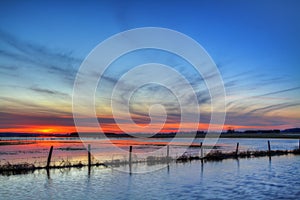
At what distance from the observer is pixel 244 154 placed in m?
35.0

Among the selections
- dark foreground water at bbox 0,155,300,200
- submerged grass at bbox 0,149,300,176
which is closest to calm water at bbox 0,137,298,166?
submerged grass at bbox 0,149,300,176

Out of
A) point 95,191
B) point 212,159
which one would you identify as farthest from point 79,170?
point 212,159

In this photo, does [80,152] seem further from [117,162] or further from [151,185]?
[151,185]

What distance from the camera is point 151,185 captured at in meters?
16.3

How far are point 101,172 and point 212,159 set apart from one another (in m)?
13.7

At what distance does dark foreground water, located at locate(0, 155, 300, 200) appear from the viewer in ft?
44.9

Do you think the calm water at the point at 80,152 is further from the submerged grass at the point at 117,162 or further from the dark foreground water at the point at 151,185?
the dark foreground water at the point at 151,185

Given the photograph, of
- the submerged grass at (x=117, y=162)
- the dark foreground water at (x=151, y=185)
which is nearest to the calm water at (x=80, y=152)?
the submerged grass at (x=117, y=162)

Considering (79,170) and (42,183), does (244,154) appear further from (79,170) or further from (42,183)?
(42,183)

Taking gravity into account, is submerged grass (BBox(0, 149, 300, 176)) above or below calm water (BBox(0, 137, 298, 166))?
above

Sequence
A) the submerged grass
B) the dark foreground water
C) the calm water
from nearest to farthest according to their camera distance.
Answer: the dark foreground water → the submerged grass → the calm water

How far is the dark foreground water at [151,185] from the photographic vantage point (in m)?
13.7

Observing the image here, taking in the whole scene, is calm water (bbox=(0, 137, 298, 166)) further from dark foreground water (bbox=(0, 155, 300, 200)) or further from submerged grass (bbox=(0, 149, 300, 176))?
dark foreground water (bbox=(0, 155, 300, 200))

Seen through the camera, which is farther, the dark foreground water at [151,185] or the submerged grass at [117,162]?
the submerged grass at [117,162]
